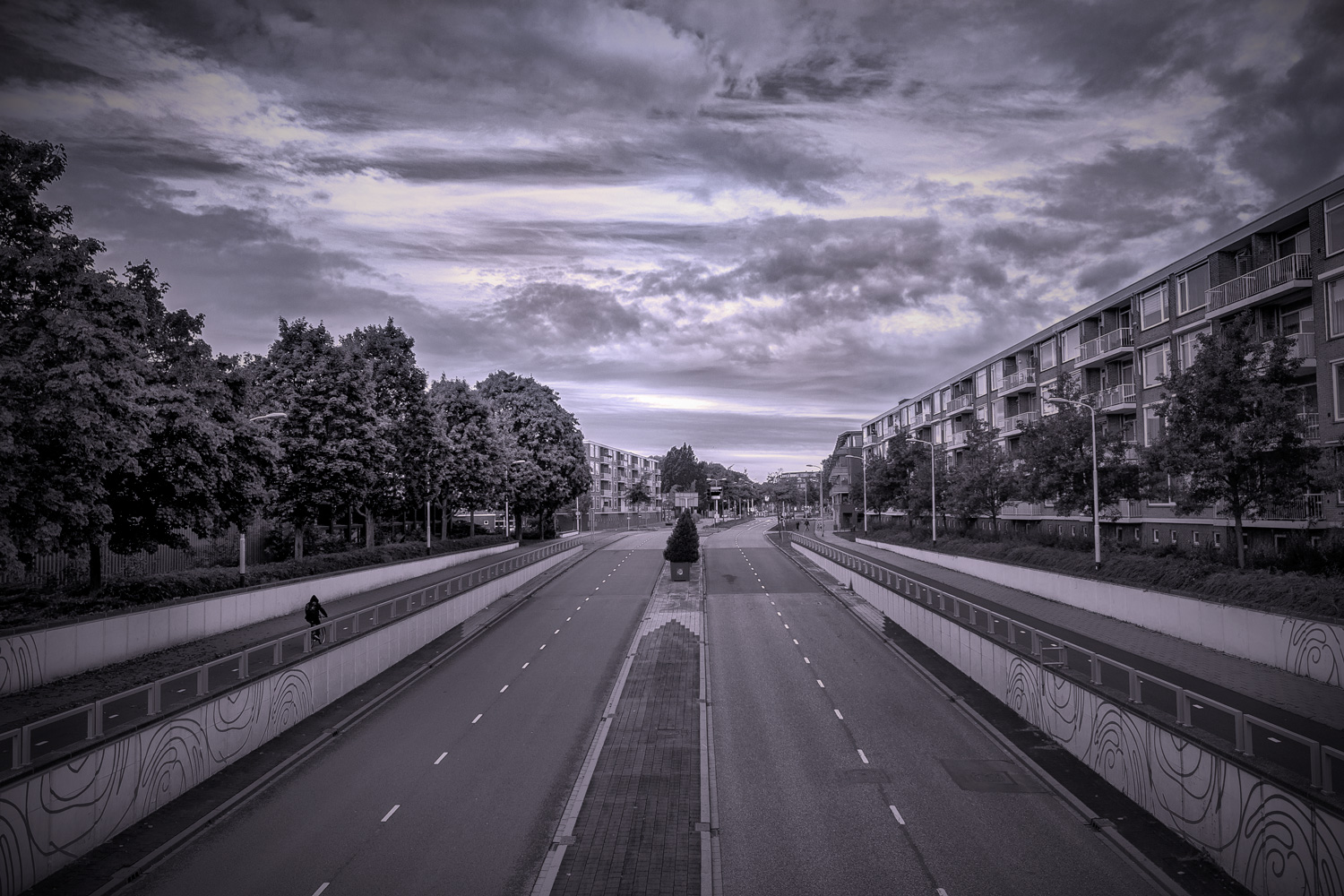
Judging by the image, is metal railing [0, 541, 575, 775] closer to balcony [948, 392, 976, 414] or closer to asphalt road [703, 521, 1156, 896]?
asphalt road [703, 521, 1156, 896]

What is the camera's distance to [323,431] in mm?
40531

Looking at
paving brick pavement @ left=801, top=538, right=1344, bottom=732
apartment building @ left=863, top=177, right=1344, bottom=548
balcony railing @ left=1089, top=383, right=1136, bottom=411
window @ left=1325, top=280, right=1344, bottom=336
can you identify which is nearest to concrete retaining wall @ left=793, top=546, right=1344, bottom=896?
paving brick pavement @ left=801, top=538, right=1344, bottom=732

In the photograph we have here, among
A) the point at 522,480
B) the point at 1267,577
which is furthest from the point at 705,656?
the point at 522,480

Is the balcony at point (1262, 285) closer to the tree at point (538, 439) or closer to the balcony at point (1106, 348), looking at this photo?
the balcony at point (1106, 348)

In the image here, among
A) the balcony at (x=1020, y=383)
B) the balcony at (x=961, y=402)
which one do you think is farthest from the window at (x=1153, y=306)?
the balcony at (x=961, y=402)

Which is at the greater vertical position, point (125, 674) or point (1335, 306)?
point (1335, 306)

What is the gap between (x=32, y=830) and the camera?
11.1m

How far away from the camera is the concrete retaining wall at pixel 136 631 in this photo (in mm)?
19094

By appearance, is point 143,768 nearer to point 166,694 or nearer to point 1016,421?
point 166,694

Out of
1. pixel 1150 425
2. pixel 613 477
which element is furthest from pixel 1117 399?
pixel 613 477

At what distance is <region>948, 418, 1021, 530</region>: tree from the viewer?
51469 mm

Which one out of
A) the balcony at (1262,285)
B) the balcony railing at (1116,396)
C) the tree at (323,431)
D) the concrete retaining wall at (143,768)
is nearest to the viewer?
the concrete retaining wall at (143,768)

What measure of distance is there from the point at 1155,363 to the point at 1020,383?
1885 cm

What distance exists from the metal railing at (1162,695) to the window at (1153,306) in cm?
2475
